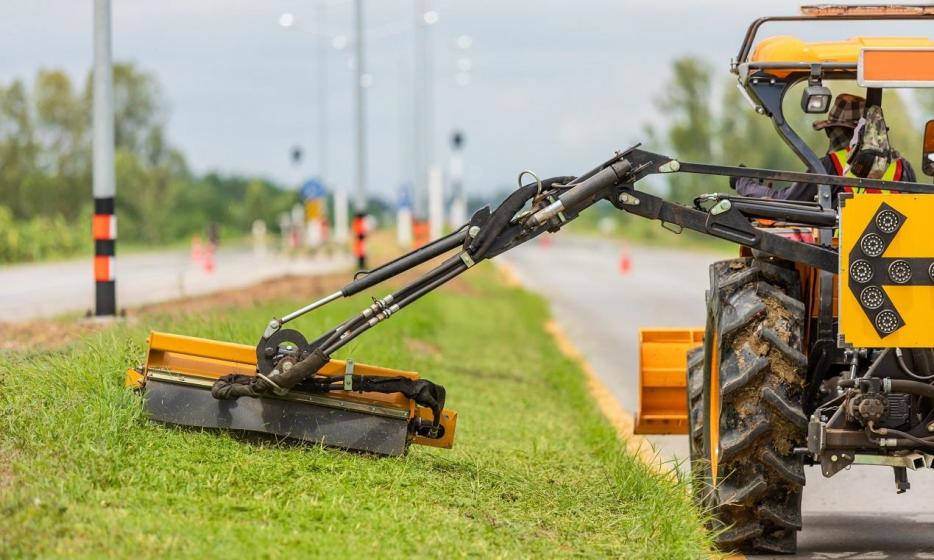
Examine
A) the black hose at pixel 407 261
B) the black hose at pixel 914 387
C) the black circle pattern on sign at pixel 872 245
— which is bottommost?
the black hose at pixel 914 387

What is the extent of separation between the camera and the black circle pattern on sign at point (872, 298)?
7.75m

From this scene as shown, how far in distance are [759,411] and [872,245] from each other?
1.02 m

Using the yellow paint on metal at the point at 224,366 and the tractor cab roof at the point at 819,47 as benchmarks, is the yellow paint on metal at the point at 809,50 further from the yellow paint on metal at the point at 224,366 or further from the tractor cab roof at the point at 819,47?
the yellow paint on metal at the point at 224,366

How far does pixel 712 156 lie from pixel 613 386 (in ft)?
183

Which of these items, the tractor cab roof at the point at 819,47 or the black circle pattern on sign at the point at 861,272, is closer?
the black circle pattern on sign at the point at 861,272

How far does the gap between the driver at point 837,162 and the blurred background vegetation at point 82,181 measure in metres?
39.0

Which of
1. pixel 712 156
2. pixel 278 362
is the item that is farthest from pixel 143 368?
pixel 712 156

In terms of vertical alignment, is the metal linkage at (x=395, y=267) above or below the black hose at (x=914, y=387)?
above

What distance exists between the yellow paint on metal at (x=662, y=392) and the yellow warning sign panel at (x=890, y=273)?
3.15m

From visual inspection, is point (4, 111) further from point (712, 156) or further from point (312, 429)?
point (312, 429)

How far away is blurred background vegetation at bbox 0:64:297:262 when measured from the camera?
51719 mm

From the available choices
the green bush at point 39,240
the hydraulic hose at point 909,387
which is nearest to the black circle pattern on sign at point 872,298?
the hydraulic hose at point 909,387

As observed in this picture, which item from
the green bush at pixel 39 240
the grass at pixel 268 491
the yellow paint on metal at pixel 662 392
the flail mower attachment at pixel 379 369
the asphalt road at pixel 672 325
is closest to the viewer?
the grass at pixel 268 491

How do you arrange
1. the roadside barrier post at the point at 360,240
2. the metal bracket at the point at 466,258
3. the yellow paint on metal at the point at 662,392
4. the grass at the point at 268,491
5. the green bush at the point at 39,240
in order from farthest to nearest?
1. the green bush at the point at 39,240
2. the roadside barrier post at the point at 360,240
3. the yellow paint on metal at the point at 662,392
4. the metal bracket at the point at 466,258
5. the grass at the point at 268,491
